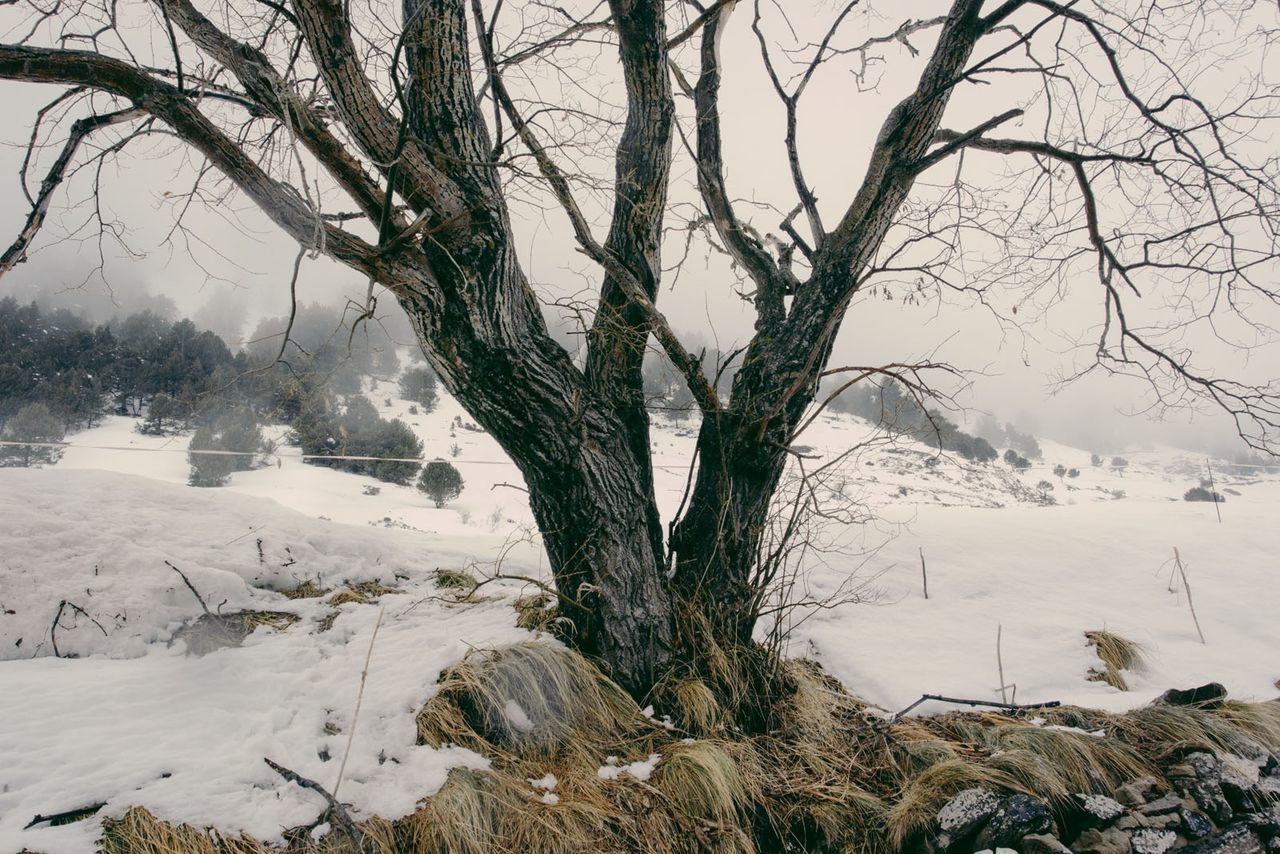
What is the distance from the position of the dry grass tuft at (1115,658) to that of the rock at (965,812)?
1.95 meters

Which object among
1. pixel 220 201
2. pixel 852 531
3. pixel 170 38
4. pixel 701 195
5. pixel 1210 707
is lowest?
pixel 1210 707

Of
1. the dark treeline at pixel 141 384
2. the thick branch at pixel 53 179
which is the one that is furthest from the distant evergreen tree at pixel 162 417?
the thick branch at pixel 53 179

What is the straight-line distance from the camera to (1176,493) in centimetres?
1622

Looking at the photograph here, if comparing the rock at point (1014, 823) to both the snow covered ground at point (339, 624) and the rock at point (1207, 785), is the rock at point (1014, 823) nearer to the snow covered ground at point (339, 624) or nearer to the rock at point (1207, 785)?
the rock at point (1207, 785)

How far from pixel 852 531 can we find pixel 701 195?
3.45m

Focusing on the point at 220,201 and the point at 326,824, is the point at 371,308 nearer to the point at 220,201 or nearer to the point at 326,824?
the point at 220,201

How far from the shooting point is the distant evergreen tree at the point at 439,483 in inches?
372

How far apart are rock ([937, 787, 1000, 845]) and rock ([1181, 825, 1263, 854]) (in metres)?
0.65

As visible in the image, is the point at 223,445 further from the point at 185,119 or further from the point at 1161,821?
the point at 1161,821

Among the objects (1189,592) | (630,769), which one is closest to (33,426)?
(630,769)

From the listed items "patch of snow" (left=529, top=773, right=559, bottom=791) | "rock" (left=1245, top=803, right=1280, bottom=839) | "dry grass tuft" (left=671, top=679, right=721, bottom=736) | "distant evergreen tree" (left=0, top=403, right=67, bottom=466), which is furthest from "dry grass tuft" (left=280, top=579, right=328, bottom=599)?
"distant evergreen tree" (left=0, top=403, right=67, bottom=466)

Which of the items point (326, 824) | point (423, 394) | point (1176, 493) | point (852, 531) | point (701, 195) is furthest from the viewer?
point (1176, 493)

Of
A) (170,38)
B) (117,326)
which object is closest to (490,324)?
(170,38)

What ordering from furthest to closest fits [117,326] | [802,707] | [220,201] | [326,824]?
[117,326] < [802,707] < [220,201] < [326,824]
